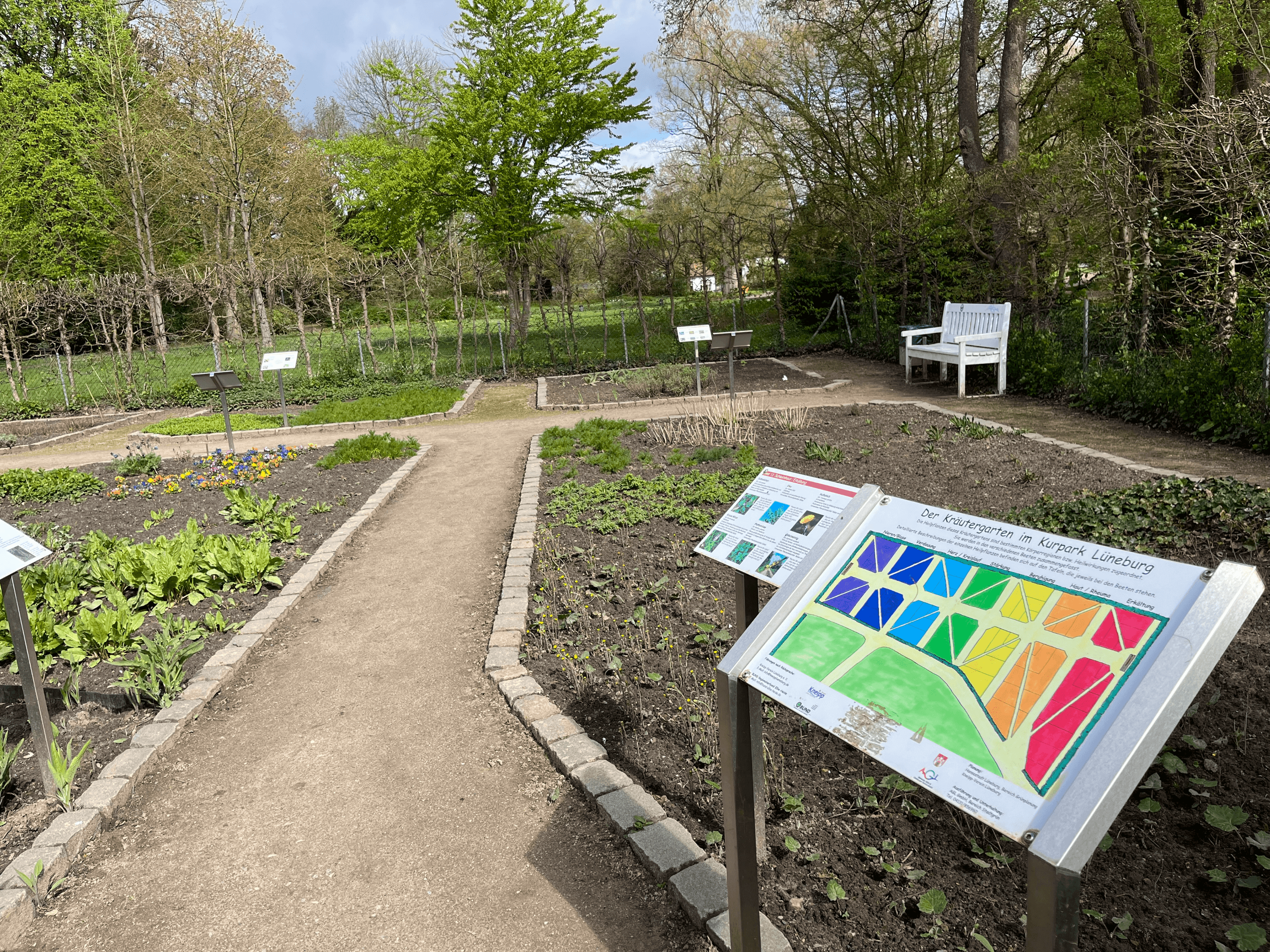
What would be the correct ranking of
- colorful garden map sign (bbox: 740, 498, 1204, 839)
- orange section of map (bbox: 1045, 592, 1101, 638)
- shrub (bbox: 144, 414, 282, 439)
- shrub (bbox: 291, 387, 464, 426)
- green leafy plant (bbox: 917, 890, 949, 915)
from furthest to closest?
shrub (bbox: 291, 387, 464, 426), shrub (bbox: 144, 414, 282, 439), green leafy plant (bbox: 917, 890, 949, 915), orange section of map (bbox: 1045, 592, 1101, 638), colorful garden map sign (bbox: 740, 498, 1204, 839)

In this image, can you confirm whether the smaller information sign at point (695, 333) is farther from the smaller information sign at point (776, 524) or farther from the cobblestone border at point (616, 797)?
Result: the smaller information sign at point (776, 524)

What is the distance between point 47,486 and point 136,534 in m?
2.17

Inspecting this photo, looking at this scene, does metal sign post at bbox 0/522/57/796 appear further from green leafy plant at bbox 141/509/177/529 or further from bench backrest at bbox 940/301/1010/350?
bench backrest at bbox 940/301/1010/350

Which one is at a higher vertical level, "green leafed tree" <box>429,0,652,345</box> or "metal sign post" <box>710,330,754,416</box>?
"green leafed tree" <box>429,0,652,345</box>

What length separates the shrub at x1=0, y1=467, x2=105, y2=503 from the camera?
7637 mm

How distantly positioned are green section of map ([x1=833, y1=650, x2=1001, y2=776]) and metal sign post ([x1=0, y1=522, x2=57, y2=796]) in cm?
287

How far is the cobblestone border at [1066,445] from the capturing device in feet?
20.8

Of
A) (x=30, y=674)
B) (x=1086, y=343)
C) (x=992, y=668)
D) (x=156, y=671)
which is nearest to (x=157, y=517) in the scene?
(x=156, y=671)

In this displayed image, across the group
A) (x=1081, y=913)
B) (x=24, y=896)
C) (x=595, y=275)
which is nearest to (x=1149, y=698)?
(x=1081, y=913)

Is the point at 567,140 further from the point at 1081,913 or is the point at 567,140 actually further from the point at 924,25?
the point at 1081,913

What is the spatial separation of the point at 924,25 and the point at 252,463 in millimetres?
15391

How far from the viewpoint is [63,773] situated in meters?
2.94

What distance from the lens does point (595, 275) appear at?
26.2 m

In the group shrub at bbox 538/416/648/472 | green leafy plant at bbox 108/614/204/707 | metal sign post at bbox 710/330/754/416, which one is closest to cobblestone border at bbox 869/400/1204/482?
metal sign post at bbox 710/330/754/416
